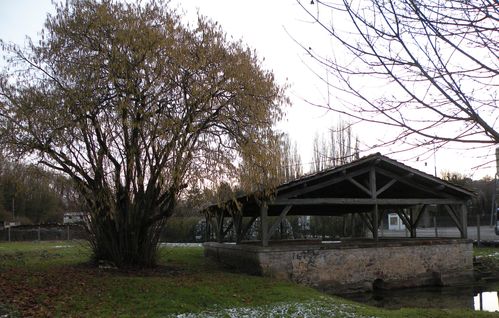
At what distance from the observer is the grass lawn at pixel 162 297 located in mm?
10258

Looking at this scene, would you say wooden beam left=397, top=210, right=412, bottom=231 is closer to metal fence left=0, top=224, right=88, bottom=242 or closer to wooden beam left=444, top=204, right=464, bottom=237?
wooden beam left=444, top=204, right=464, bottom=237

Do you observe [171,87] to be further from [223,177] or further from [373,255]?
[373,255]

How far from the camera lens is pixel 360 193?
20.6 meters

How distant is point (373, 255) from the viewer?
56.4 feet

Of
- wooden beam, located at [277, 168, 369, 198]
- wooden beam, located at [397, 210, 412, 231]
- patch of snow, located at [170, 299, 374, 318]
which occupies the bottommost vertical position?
patch of snow, located at [170, 299, 374, 318]

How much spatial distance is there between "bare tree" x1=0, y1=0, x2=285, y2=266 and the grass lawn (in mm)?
2584

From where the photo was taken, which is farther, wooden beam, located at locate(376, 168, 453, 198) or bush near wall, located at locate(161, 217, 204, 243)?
bush near wall, located at locate(161, 217, 204, 243)

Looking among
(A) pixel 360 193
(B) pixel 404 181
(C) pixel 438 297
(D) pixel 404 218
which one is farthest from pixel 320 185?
(D) pixel 404 218

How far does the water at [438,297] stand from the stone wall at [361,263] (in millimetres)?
496

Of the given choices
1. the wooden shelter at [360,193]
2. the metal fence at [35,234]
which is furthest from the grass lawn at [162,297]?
the metal fence at [35,234]

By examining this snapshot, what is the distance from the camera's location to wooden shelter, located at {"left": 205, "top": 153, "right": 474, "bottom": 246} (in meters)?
16.3

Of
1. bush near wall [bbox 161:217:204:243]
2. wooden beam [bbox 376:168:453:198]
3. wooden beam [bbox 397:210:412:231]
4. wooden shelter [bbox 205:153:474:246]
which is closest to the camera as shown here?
wooden shelter [bbox 205:153:474:246]

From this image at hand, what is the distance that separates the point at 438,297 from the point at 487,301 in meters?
1.38

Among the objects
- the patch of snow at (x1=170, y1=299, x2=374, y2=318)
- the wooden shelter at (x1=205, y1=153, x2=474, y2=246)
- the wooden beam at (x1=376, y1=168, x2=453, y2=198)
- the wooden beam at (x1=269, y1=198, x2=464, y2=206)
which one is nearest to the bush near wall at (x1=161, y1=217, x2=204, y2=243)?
the wooden shelter at (x1=205, y1=153, x2=474, y2=246)
